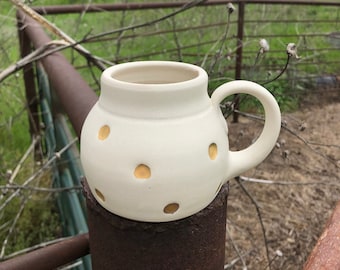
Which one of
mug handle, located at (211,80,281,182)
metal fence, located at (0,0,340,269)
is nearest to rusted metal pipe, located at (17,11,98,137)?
metal fence, located at (0,0,340,269)

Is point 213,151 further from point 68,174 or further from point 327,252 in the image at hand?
point 68,174

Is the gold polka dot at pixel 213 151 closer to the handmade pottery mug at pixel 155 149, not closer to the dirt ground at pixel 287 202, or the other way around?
the handmade pottery mug at pixel 155 149

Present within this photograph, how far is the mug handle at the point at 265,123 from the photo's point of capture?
676 mm

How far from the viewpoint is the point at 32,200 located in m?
2.29

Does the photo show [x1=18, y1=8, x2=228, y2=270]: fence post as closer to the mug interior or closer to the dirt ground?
the mug interior

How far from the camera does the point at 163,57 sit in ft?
11.2

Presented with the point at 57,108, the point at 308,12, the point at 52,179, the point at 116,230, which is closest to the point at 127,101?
the point at 116,230

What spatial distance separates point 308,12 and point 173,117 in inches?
162

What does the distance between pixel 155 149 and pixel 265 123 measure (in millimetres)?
183

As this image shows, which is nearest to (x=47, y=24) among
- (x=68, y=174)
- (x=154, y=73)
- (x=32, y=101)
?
(x=68, y=174)

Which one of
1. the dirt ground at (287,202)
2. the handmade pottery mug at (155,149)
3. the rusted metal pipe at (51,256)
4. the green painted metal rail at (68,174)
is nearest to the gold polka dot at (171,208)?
the handmade pottery mug at (155,149)

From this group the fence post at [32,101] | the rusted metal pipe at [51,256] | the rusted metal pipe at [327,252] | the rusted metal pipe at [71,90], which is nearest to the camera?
the rusted metal pipe at [327,252]

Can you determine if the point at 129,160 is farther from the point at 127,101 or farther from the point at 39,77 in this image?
the point at 39,77

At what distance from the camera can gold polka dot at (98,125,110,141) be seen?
0.63 metres
